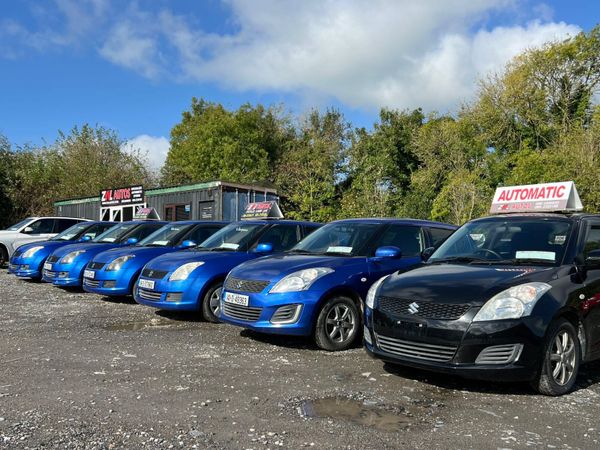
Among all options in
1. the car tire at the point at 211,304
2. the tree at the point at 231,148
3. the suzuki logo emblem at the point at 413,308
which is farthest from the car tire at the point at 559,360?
the tree at the point at 231,148

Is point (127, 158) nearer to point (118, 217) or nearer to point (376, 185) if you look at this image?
point (118, 217)

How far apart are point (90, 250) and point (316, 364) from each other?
7545 millimetres

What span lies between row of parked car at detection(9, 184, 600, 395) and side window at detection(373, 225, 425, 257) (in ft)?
0.05

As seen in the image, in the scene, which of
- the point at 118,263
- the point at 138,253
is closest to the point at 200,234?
the point at 138,253

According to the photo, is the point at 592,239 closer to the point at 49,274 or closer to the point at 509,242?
the point at 509,242

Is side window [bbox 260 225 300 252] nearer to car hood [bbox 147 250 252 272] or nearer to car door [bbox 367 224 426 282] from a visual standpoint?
car hood [bbox 147 250 252 272]

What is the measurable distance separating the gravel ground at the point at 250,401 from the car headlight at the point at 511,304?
716mm

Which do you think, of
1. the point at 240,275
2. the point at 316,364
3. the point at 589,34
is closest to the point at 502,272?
the point at 316,364

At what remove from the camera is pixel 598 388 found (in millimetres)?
5320

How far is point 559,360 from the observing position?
5004 millimetres

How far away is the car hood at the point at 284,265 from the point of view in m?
6.84

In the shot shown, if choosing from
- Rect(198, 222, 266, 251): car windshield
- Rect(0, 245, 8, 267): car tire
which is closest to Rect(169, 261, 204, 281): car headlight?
Rect(198, 222, 266, 251): car windshield

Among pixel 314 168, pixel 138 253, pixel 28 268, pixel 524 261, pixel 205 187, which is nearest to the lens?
pixel 524 261

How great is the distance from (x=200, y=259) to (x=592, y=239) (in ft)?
17.0
